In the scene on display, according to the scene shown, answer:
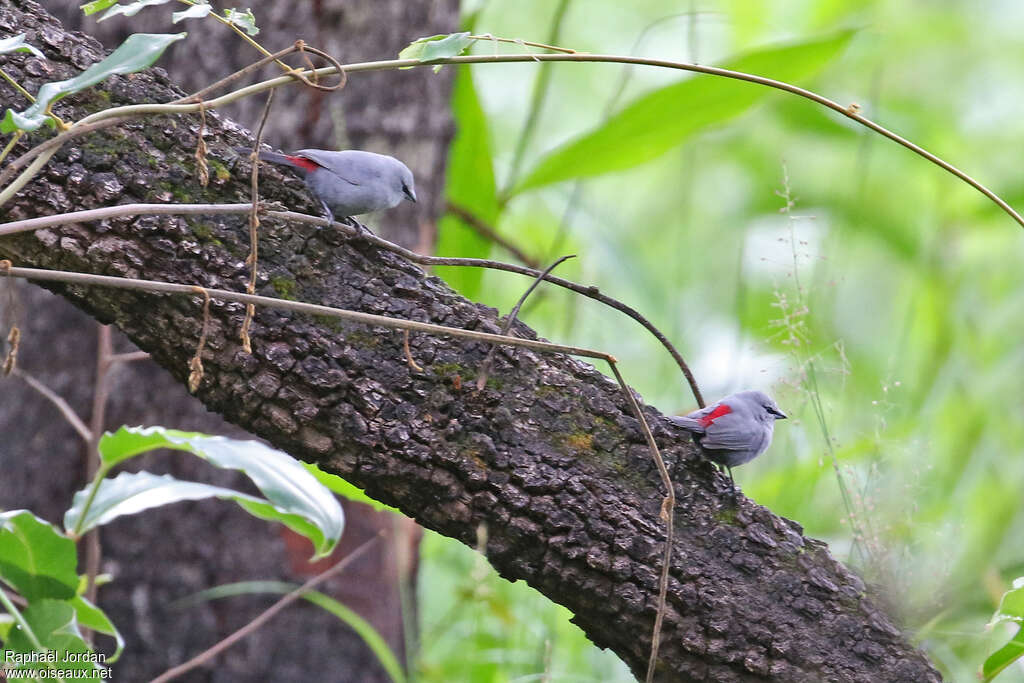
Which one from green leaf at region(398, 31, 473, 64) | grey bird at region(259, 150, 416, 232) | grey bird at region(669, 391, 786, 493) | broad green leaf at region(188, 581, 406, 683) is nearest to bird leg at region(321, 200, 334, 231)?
grey bird at region(259, 150, 416, 232)

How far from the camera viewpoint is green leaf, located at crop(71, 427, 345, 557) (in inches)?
48.1

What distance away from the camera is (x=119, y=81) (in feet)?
3.76

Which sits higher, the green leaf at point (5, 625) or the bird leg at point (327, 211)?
the bird leg at point (327, 211)

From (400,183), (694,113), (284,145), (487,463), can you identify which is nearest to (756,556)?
(487,463)

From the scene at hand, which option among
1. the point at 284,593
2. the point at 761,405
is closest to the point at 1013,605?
the point at 761,405

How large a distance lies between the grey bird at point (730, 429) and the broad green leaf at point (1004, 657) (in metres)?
0.38

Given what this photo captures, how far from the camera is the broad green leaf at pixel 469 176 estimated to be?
7.47ft

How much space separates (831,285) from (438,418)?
31.3 inches

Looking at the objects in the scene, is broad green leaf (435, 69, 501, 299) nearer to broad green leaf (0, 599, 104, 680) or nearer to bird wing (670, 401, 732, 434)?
bird wing (670, 401, 732, 434)

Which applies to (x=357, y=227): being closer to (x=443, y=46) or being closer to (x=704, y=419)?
(x=443, y=46)

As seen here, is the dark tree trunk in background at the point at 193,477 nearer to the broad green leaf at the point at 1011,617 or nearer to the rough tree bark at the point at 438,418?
the rough tree bark at the point at 438,418

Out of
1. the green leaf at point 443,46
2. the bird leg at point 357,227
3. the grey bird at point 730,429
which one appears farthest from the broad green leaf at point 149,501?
the green leaf at point 443,46

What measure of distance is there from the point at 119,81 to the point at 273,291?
1.12ft

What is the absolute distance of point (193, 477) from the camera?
2.08m
